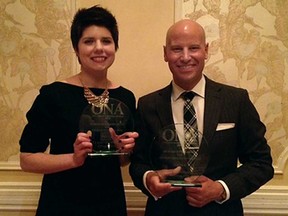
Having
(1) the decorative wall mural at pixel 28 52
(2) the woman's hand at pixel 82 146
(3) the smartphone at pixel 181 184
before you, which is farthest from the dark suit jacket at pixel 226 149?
(1) the decorative wall mural at pixel 28 52

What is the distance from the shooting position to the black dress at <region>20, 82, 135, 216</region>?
132 cm

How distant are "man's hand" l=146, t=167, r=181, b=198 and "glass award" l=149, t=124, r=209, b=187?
2cm

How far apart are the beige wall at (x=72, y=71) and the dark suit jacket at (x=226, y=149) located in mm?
453

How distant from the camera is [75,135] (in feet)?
4.35

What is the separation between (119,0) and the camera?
1.80 m

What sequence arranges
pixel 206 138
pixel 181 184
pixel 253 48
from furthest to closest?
pixel 253 48 < pixel 206 138 < pixel 181 184

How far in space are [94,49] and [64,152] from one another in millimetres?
417

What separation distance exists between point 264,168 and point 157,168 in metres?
0.41

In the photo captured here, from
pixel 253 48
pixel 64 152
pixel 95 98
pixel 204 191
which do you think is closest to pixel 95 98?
pixel 95 98

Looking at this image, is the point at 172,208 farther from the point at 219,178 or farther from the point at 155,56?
the point at 155,56

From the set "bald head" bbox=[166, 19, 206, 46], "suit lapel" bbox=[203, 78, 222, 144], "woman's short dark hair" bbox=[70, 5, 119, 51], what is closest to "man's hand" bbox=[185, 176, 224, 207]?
"suit lapel" bbox=[203, 78, 222, 144]

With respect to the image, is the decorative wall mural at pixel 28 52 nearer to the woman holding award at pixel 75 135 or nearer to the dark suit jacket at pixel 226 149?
the woman holding award at pixel 75 135

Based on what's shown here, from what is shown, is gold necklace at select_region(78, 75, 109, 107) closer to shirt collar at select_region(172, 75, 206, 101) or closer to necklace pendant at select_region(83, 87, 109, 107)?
necklace pendant at select_region(83, 87, 109, 107)

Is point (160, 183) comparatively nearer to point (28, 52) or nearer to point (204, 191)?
point (204, 191)
